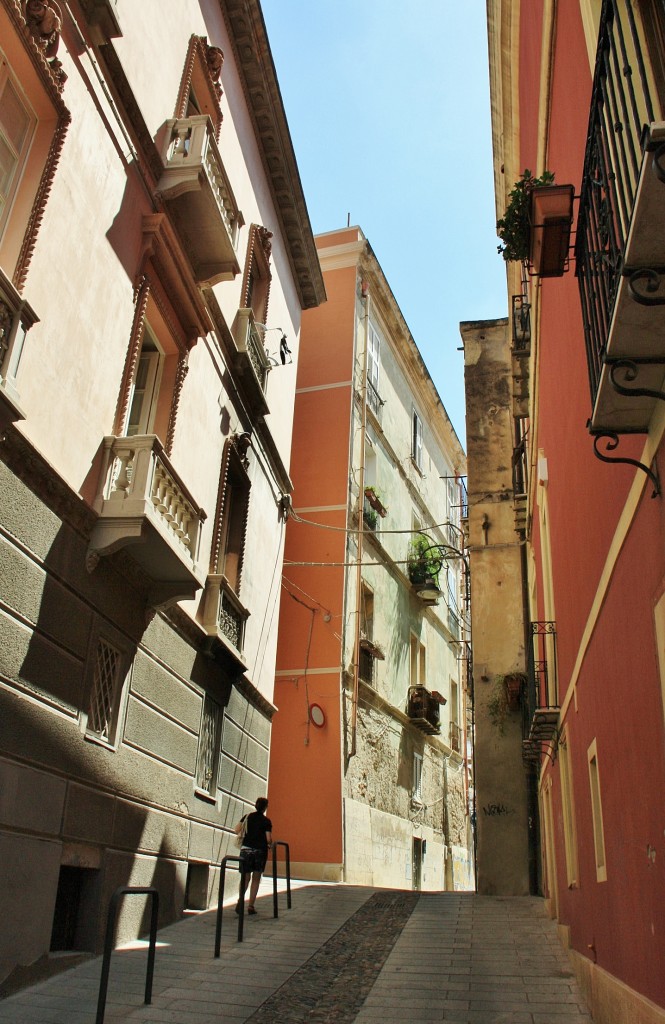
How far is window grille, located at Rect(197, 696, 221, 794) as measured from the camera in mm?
10938

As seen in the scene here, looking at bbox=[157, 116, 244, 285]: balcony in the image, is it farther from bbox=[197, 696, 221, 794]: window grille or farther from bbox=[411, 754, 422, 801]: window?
bbox=[411, 754, 422, 801]: window

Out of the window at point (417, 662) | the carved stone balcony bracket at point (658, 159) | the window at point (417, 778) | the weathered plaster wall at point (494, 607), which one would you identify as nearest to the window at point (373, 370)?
the weathered plaster wall at point (494, 607)

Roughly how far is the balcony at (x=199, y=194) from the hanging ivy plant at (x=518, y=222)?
3.73m

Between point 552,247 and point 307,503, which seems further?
point 307,503

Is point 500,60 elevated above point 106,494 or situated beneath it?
elevated above

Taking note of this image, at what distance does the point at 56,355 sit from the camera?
24.2 feet

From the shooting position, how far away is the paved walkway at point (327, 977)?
6094 millimetres

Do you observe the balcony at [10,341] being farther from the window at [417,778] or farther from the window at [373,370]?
the window at [417,778]

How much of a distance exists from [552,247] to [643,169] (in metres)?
3.08

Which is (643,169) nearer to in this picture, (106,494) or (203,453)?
(106,494)

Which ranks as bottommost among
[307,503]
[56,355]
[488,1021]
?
[488,1021]

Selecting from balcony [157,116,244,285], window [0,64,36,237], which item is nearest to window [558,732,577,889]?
balcony [157,116,244,285]

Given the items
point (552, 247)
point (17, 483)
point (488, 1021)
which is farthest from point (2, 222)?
point (488, 1021)

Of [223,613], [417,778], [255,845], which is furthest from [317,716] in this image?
[255,845]
